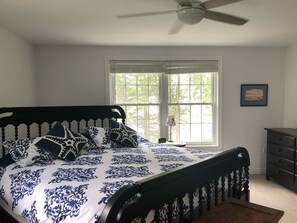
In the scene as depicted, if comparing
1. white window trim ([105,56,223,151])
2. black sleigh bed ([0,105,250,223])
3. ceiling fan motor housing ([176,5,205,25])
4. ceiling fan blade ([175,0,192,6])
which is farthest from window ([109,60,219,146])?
ceiling fan blade ([175,0,192,6])

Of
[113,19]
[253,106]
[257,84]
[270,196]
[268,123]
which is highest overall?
[113,19]

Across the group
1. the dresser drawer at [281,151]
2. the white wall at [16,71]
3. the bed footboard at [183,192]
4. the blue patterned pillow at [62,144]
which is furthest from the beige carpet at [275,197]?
the white wall at [16,71]

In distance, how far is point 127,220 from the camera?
4.22ft

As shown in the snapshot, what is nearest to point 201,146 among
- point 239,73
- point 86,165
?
point 239,73

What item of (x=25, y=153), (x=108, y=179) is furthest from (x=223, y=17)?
(x=25, y=153)

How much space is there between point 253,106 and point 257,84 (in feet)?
1.27

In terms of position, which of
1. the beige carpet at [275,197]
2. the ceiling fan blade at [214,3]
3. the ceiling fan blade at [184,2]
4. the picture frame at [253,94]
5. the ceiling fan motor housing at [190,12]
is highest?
the ceiling fan blade at [184,2]

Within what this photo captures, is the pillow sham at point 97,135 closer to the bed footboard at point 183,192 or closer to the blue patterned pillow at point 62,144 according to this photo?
the blue patterned pillow at point 62,144

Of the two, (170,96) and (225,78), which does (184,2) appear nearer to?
(170,96)

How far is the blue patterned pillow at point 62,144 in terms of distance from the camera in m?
2.60

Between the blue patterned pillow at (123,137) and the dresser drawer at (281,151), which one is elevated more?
the blue patterned pillow at (123,137)

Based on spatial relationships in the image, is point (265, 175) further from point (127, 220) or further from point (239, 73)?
point (127, 220)

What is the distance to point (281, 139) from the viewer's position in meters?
3.88

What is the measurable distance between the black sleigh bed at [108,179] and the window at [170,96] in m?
1.13
